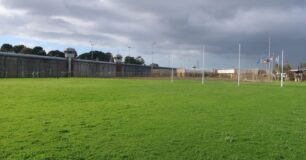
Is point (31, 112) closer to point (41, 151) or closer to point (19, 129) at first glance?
point (19, 129)

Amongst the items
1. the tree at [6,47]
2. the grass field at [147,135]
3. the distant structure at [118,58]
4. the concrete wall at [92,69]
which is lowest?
the grass field at [147,135]

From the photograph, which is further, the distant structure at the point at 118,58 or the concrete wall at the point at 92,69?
the distant structure at the point at 118,58

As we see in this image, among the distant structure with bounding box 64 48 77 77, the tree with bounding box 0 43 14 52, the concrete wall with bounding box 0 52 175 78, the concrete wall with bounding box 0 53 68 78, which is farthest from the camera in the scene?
the tree with bounding box 0 43 14 52

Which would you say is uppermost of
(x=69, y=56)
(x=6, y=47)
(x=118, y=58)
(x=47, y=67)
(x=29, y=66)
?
(x=6, y=47)

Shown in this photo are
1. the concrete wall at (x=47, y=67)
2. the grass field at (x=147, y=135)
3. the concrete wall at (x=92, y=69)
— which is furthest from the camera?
the concrete wall at (x=92, y=69)

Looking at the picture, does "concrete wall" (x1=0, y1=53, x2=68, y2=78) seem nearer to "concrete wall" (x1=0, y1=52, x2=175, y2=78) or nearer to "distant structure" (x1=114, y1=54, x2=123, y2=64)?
"concrete wall" (x1=0, y1=52, x2=175, y2=78)

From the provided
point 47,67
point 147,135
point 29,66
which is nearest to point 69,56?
point 47,67

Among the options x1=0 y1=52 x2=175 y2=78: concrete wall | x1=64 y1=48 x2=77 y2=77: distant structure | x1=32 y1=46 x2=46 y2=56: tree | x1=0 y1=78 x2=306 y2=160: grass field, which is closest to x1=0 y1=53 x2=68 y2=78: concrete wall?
x1=0 y1=52 x2=175 y2=78: concrete wall

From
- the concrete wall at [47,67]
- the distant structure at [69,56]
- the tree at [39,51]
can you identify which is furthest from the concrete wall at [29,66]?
the tree at [39,51]

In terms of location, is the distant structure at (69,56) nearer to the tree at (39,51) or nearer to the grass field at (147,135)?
the tree at (39,51)

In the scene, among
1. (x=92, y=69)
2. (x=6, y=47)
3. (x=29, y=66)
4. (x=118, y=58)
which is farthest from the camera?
(x=118, y=58)

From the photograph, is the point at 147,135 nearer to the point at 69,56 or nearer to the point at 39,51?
the point at 69,56

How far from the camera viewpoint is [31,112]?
15891 mm

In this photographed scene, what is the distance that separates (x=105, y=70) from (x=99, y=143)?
14241 cm
